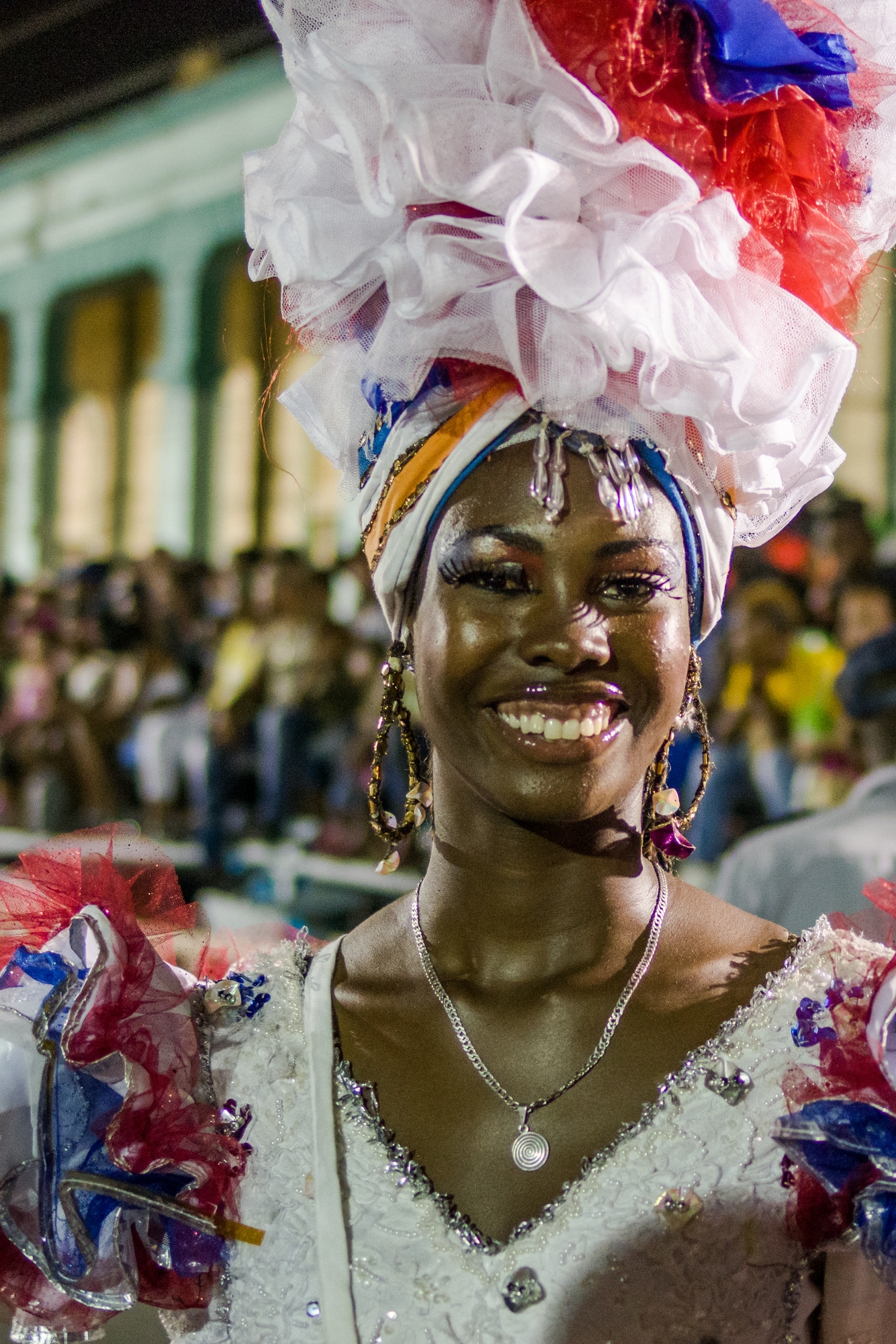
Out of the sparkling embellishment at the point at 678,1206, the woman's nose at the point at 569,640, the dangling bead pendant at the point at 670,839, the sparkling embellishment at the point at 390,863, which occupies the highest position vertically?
the woman's nose at the point at 569,640

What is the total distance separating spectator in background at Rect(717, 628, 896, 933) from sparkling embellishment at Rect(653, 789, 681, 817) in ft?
5.16

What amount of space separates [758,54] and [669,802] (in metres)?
0.96

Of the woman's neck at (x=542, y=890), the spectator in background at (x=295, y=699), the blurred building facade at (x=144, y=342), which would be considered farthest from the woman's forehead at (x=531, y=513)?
the blurred building facade at (x=144, y=342)

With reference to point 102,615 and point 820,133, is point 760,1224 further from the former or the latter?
point 102,615

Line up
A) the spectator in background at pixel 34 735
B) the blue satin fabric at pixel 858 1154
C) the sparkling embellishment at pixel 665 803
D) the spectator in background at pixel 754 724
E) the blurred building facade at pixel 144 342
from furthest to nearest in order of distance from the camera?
the blurred building facade at pixel 144 342 < the spectator in background at pixel 34 735 < the spectator in background at pixel 754 724 < the sparkling embellishment at pixel 665 803 < the blue satin fabric at pixel 858 1154

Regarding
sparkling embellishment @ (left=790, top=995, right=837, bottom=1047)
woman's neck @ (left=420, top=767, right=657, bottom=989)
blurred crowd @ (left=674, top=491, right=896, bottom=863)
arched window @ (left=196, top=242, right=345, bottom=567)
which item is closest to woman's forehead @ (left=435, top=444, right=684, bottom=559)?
woman's neck @ (left=420, top=767, right=657, bottom=989)

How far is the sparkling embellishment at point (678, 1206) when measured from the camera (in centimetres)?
167

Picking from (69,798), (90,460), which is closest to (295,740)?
(69,798)

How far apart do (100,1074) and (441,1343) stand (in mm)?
523

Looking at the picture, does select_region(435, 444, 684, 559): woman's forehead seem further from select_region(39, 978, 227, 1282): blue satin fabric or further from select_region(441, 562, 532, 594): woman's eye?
select_region(39, 978, 227, 1282): blue satin fabric

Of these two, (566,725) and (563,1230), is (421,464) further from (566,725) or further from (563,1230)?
(563,1230)

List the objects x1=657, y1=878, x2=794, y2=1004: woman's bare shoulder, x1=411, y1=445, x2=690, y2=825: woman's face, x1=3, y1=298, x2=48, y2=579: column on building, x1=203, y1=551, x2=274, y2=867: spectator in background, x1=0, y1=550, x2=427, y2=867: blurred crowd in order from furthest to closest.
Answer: x1=3, y1=298, x2=48, y2=579: column on building
x1=203, y1=551, x2=274, y2=867: spectator in background
x1=0, y1=550, x2=427, y2=867: blurred crowd
x1=657, y1=878, x2=794, y2=1004: woman's bare shoulder
x1=411, y1=445, x2=690, y2=825: woman's face

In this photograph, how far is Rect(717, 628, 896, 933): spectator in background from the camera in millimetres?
3443

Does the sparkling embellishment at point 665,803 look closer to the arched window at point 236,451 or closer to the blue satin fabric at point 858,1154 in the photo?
the blue satin fabric at point 858,1154
